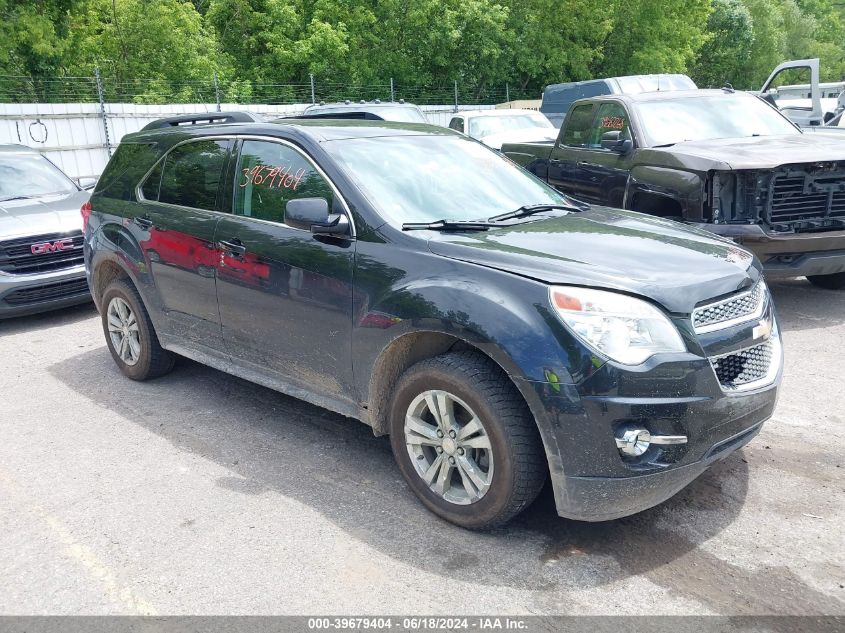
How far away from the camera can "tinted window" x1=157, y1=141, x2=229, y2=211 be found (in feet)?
16.3

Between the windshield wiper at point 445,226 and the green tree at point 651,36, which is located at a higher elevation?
the green tree at point 651,36

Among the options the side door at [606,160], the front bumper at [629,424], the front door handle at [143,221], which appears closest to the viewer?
the front bumper at [629,424]

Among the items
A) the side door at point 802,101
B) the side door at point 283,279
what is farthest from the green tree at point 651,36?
the side door at point 283,279

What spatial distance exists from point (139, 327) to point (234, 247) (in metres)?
1.48

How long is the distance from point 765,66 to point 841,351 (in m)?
55.8

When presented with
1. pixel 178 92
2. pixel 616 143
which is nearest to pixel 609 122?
pixel 616 143

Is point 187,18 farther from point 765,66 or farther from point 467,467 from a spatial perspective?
point 765,66

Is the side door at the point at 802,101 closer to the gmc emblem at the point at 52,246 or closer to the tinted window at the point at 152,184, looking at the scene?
the tinted window at the point at 152,184

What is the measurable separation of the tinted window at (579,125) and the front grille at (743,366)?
536 centimetres

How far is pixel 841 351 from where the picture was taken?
586 centimetres

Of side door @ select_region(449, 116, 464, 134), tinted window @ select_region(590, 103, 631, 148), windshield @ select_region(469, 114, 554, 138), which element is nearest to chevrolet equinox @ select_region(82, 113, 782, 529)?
tinted window @ select_region(590, 103, 631, 148)

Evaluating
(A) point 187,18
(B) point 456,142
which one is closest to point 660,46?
(A) point 187,18

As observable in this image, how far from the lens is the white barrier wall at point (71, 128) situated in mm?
16094

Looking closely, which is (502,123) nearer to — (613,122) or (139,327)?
(613,122)
